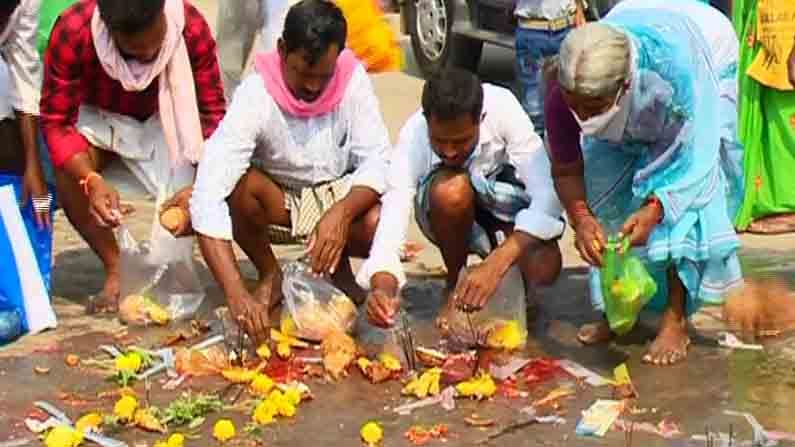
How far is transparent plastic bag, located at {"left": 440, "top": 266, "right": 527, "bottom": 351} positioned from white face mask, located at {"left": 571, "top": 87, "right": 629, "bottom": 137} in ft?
2.13

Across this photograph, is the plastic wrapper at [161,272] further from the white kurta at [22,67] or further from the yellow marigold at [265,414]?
the yellow marigold at [265,414]

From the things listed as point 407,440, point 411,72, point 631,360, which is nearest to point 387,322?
point 407,440

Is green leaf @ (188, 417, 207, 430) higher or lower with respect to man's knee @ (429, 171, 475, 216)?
lower

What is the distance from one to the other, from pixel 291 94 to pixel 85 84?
0.90m

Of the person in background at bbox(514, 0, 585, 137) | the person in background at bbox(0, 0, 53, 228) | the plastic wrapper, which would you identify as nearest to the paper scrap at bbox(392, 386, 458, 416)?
the plastic wrapper

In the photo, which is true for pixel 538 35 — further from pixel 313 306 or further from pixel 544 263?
pixel 313 306

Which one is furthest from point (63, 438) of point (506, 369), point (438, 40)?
point (438, 40)

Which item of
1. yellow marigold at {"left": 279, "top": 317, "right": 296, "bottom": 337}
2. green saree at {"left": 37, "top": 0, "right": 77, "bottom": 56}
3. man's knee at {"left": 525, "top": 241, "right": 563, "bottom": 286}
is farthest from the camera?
green saree at {"left": 37, "top": 0, "right": 77, "bottom": 56}

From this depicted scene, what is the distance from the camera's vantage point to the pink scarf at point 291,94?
593 centimetres

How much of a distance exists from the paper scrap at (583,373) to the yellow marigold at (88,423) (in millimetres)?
1617

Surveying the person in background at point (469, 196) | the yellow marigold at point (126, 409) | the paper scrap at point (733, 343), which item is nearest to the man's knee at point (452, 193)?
the person in background at point (469, 196)

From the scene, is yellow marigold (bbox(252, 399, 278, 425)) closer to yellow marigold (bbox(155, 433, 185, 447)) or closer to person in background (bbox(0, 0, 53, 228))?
yellow marigold (bbox(155, 433, 185, 447))

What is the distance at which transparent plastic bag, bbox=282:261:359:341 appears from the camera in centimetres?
595

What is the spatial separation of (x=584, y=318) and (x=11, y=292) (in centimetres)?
220
